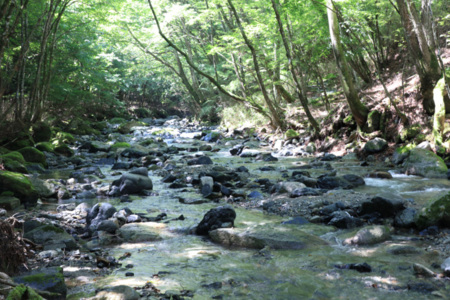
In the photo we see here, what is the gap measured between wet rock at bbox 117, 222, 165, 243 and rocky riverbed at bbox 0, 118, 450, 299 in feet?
0.08

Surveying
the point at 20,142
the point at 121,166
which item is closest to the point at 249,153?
the point at 121,166

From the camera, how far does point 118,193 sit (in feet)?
22.7

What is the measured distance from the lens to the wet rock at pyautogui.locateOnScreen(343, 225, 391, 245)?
12.9ft

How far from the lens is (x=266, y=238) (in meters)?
4.06

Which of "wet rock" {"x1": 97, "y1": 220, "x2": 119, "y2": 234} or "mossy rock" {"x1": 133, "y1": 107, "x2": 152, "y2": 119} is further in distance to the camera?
"mossy rock" {"x1": 133, "y1": 107, "x2": 152, "y2": 119}

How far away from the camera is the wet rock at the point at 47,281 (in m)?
2.69

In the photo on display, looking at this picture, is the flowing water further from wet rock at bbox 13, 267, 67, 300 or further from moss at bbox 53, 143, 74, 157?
moss at bbox 53, 143, 74, 157

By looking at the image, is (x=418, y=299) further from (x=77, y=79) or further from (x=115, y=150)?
(x=77, y=79)

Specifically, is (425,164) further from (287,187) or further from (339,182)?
(287,187)

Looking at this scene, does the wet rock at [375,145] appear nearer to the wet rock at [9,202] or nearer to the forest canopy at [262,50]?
the forest canopy at [262,50]

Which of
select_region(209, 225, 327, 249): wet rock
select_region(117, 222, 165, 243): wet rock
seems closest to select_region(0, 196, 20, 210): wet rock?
select_region(117, 222, 165, 243): wet rock

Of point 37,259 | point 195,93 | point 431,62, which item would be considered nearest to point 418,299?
point 37,259

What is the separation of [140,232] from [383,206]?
129 inches

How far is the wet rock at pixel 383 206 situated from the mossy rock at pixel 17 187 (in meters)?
5.24
